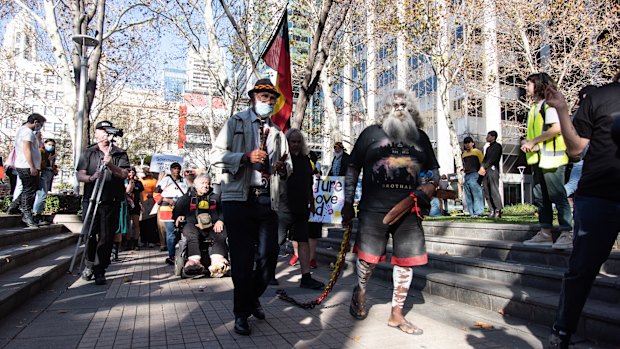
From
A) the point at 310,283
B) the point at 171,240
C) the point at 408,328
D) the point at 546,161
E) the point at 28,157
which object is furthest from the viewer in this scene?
the point at 171,240

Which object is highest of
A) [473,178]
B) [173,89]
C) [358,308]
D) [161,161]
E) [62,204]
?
[173,89]

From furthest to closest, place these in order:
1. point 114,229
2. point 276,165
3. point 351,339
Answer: point 114,229
point 276,165
point 351,339

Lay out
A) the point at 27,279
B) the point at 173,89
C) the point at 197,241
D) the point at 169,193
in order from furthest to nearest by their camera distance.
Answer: the point at 173,89, the point at 169,193, the point at 197,241, the point at 27,279

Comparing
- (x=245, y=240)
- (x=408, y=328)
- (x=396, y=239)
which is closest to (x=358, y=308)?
(x=408, y=328)

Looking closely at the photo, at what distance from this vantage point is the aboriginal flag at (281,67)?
7871 mm

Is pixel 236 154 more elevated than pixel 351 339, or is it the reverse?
pixel 236 154

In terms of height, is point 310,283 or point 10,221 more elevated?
point 10,221

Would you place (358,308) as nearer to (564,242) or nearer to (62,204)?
(564,242)

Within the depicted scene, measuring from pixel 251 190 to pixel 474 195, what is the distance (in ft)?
24.4

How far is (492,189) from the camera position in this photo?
33.5ft

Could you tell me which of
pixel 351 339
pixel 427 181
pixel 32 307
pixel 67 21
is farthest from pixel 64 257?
pixel 67 21

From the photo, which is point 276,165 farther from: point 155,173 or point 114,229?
point 155,173

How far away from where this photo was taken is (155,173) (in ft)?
47.6

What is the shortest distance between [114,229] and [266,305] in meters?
2.70
